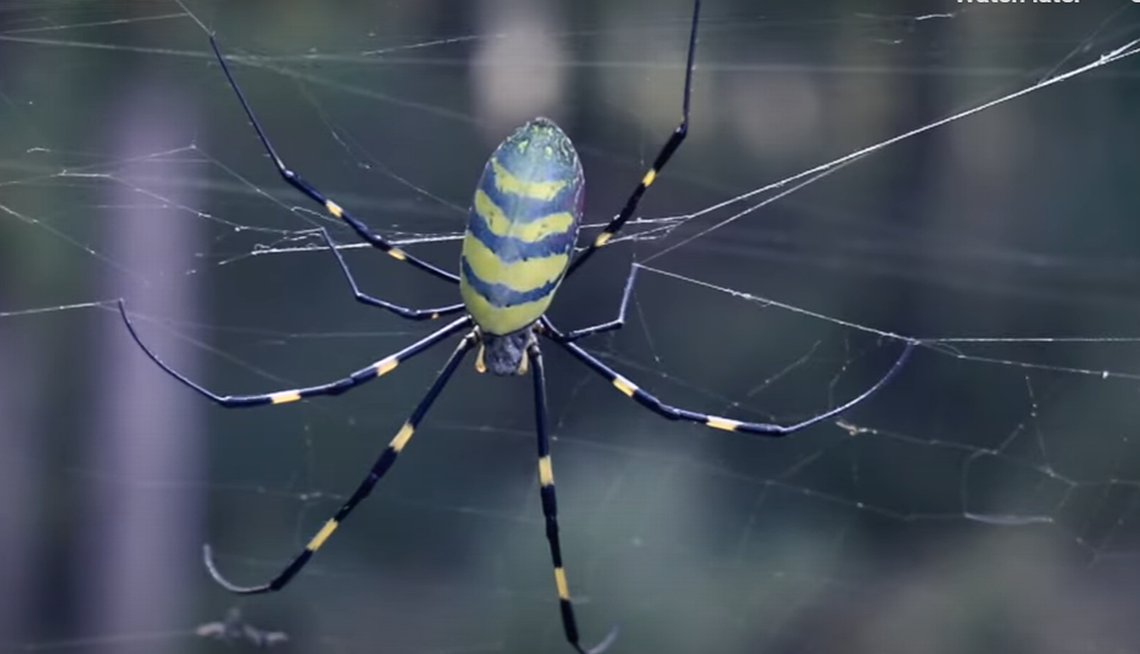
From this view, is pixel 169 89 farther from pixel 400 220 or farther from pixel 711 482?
pixel 711 482

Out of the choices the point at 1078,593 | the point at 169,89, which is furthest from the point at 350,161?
the point at 1078,593

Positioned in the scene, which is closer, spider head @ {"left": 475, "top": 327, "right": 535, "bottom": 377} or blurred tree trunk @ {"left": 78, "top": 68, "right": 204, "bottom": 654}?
spider head @ {"left": 475, "top": 327, "right": 535, "bottom": 377}

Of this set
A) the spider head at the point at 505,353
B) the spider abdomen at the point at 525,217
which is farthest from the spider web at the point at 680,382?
the spider abdomen at the point at 525,217

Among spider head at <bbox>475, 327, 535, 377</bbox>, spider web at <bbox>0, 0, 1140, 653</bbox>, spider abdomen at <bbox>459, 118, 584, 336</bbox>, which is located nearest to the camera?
spider abdomen at <bbox>459, 118, 584, 336</bbox>

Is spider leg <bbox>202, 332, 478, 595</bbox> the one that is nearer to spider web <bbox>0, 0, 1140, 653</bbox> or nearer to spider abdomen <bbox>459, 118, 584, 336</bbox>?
spider abdomen <bbox>459, 118, 584, 336</bbox>

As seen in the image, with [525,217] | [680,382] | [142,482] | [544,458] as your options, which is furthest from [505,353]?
[142,482]

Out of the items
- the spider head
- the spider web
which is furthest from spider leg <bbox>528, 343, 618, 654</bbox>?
the spider web

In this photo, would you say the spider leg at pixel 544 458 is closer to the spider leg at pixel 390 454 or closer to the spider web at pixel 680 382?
the spider leg at pixel 390 454

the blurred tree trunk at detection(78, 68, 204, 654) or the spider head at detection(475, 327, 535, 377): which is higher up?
the spider head at detection(475, 327, 535, 377)
